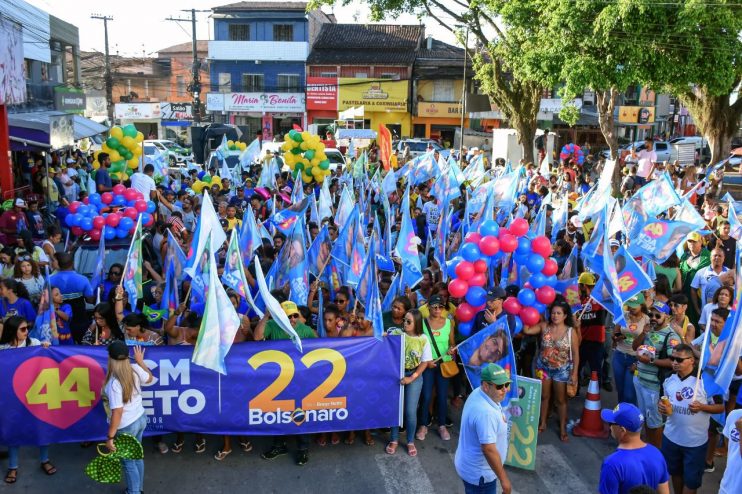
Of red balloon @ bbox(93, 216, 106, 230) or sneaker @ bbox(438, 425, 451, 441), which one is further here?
red balloon @ bbox(93, 216, 106, 230)

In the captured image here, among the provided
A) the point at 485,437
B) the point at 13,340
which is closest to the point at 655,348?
the point at 485,437

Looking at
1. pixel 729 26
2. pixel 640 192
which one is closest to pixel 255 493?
pixel 640 192

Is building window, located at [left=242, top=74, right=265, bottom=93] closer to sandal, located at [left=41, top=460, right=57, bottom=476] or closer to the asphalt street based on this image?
the asphalt street

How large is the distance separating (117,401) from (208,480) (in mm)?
1303

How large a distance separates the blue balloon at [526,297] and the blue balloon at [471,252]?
0.60 meters

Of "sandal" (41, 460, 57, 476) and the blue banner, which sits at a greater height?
the blue banner

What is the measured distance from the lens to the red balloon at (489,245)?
7395 millimetres

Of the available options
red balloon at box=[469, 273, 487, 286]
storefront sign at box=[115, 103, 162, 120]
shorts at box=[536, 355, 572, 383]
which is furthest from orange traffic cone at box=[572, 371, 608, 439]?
storefront sign at box=[115, 103, 162, 120]

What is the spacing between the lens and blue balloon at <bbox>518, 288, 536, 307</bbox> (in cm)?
709

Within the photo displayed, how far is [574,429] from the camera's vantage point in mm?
7074

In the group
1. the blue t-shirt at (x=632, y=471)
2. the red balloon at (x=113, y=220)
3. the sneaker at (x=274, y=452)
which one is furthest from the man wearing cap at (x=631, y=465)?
the red balloon at (x=113, y=220)

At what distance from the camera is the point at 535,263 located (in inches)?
292

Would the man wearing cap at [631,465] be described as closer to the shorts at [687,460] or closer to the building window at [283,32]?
the shorts at [687,460]

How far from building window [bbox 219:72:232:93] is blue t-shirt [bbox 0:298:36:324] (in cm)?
3964
